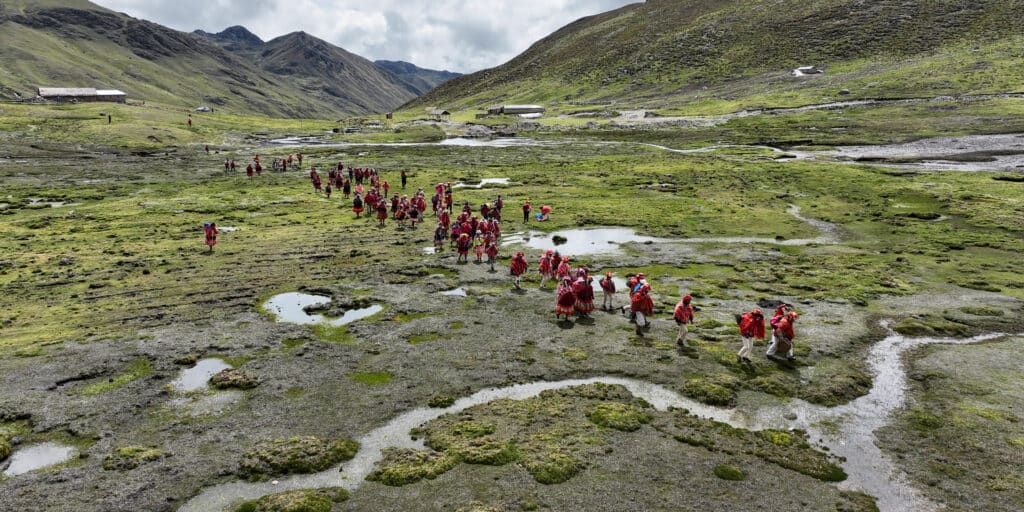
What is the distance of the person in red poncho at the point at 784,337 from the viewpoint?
80.2 ft

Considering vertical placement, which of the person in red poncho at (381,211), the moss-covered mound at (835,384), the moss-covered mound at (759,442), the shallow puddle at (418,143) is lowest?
the moss-covered mound at (759,442)

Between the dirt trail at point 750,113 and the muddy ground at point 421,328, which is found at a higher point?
the dirt trail at point 750,113

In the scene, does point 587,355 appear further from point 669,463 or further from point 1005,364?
point 1005,364

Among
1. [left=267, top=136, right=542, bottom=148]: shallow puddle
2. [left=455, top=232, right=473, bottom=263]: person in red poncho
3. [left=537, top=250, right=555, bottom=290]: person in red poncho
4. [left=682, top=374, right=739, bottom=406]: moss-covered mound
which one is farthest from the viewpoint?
[left=267, top=136, right=542, bottom=148]: shallow puddle

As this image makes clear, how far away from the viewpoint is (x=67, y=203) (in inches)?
2312

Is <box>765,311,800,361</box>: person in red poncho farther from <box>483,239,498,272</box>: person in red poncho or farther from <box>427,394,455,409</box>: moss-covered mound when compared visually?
<box>483,239,498,272</box>: person in red poncho

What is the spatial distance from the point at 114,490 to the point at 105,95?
220 metres

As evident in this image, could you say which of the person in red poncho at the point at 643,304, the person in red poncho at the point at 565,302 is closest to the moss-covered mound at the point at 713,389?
the person in red poncho at the point at 643,304

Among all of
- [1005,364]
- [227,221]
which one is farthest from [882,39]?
[227,221]

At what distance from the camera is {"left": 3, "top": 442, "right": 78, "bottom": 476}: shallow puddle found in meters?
16.3

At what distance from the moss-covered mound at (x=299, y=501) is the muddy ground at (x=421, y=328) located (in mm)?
955

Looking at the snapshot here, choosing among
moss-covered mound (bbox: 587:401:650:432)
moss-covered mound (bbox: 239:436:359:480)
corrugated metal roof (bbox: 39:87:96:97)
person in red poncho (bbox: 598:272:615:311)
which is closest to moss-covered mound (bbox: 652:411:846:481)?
moss-covered mound (bbox: 587:401:650:432)

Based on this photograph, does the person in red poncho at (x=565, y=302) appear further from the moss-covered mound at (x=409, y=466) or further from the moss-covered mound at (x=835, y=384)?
the moss-covered mound at (x=409, y=466)

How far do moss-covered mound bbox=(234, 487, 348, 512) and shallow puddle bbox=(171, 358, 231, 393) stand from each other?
8612 mm
